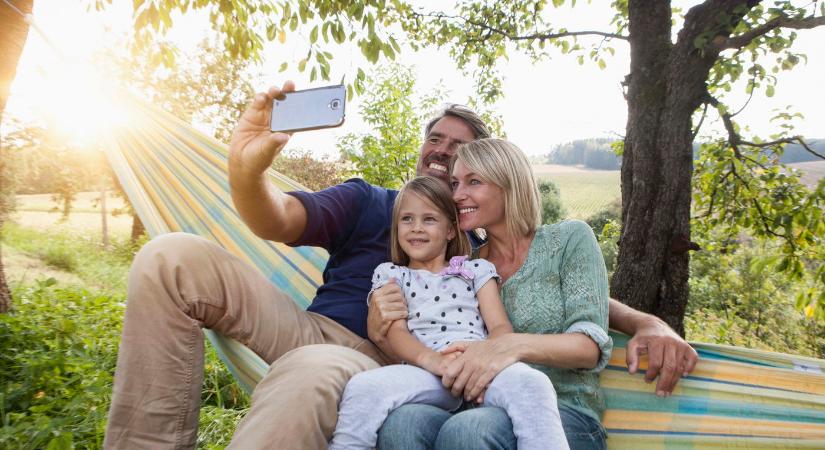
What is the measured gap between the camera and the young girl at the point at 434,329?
38.4 inches

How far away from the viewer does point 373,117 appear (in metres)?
5.77

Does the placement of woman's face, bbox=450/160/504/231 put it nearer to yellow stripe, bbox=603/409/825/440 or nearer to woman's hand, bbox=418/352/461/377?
woman's hand, bbox=418/352/461/377

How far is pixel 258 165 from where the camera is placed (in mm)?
1225

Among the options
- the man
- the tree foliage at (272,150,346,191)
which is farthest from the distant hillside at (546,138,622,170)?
the man

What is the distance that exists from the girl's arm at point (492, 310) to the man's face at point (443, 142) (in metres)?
0.64

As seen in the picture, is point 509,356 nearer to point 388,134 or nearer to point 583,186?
point 388,134

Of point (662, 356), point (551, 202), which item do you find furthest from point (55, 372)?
point (551, 202)

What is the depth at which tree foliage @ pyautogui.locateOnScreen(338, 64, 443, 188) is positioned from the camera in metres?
5.38

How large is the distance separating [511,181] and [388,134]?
4.27m

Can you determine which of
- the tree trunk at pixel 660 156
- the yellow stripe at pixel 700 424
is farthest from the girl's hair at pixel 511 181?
the tree trunk at pixel 660 156

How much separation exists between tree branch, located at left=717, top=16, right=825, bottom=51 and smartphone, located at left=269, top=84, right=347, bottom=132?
1.87m

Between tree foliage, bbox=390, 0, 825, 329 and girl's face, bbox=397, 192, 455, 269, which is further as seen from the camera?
tree foliage, bbox=390, 0, 825, 329

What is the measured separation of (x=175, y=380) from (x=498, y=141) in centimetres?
103

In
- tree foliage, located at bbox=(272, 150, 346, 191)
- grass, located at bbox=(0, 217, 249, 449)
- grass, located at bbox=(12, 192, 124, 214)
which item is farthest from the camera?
grass, located at bbox=(12, 192, 124, 214)
